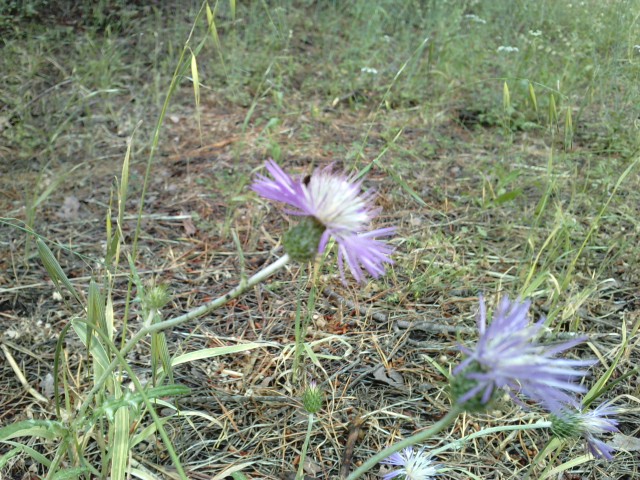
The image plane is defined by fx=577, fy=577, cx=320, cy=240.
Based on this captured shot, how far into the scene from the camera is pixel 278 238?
253cm

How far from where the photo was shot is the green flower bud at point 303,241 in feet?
3.43

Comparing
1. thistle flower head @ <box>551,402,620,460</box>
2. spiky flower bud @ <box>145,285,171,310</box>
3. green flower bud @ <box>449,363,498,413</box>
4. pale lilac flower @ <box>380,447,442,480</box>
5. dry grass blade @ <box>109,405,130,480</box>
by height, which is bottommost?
dry grass blade @ <box>109,405,130,480</box>

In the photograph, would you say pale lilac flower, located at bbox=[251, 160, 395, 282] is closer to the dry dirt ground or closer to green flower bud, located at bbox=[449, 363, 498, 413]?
green flower bud, located at bbox=[449, 363, 498, 413]

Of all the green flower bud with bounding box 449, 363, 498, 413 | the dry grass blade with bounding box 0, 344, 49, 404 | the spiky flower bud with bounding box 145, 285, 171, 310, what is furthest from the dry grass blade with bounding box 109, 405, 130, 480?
the green flower bud with bounding box 449, 363, 498, 413

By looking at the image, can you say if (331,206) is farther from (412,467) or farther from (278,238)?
(278,238)

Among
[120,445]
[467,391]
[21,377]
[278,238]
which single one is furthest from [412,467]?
[278,238]

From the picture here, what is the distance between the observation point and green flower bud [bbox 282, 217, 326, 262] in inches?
41.2

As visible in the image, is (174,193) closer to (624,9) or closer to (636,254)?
(636,254)

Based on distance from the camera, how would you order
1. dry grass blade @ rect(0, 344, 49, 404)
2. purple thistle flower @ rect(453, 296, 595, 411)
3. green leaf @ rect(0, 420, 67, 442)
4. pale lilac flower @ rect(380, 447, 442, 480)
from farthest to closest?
dry grass blade @ rect(0, 344, 49, 404), pale lilac flower @ rect(380, 447, 442, 480), green leaf @ rect(0, 420, 67, 442), purple thistle flower @ rect(453, 296, 595, 411)

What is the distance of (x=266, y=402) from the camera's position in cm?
165

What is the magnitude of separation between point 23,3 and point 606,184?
412 centimetres

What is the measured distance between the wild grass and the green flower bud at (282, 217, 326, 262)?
0.10 metres

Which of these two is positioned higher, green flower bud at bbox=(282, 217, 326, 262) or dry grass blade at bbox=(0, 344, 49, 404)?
green flower bud at bbox=(282, 217, 326, 262)

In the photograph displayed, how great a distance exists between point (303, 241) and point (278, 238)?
1.48 m
